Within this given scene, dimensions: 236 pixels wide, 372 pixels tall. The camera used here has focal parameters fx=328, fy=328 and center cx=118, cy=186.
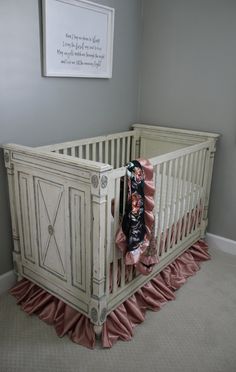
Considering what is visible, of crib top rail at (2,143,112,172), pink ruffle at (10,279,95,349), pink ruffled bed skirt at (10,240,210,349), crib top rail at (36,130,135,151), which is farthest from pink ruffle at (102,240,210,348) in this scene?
crib top rail at (36,130,135,151)

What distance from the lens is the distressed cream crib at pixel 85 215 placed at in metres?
1.63

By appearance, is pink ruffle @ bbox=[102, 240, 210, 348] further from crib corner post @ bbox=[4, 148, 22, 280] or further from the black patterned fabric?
crib corner post @ bbox=[4, 148, 22, 280]

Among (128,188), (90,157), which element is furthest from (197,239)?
(128,188)

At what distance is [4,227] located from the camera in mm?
2133

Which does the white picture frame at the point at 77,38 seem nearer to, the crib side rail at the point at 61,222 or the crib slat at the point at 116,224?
the crib side rail at the point at 61,222

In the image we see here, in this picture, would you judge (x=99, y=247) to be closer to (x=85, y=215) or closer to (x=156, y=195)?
(x=85, y=215)

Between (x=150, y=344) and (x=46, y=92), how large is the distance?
1662mm

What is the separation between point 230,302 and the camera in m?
2.16

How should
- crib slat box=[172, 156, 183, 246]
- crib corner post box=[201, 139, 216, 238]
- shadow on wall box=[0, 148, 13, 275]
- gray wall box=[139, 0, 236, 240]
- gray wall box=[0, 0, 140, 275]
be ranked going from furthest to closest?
crib corner post box=[201, 139, 216, 238] < gray wall box=[139, 0, 236, 240] < crib slat box=[172, 156, 183, 246] < shadow on wall box=[0, 148, 13, 275] < gray wall box=[0, 0, 140, 275]

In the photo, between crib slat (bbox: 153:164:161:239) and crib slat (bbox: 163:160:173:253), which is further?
crib slat (bbox: 163:160:173:253)

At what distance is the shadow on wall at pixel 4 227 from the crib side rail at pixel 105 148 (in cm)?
32

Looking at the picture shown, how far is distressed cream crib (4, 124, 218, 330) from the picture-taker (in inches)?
64.3

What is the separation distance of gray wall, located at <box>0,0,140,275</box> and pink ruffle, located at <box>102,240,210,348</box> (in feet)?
2.75

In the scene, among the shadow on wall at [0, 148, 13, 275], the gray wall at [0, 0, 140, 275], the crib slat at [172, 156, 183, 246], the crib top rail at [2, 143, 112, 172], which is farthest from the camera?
the crib slat at [172, 156, 183, 246]
